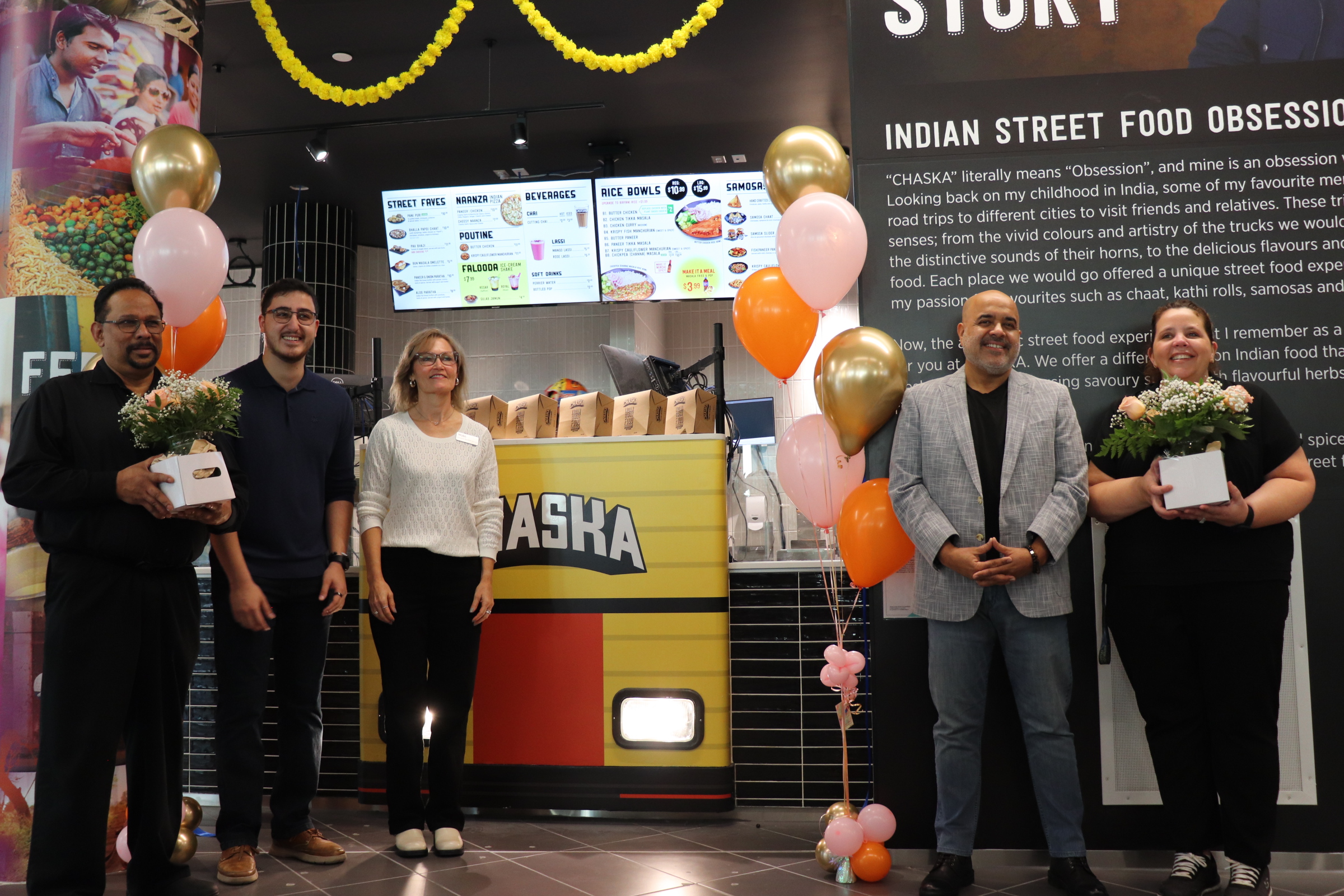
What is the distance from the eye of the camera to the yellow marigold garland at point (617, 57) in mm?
4418

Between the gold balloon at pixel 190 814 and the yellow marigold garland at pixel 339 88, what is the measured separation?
121 inches

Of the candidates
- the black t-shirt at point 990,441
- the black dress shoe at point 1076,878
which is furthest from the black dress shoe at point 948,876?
the black t-shirt at point 990,441

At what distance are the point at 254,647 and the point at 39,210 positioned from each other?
1.56 m

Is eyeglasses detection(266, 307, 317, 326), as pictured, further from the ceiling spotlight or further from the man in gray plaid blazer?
the ceiling spotlight

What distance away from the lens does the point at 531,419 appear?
4012mm

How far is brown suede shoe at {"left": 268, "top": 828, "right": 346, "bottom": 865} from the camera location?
3131 millimetres

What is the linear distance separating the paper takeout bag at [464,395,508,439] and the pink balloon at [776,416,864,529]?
1.35 metres

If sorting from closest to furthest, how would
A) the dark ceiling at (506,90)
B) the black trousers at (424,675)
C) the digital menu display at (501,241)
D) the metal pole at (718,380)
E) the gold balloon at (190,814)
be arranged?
the gold balloon at (190,814), the black trousers at (424,675), the metal pole at (718,380), the dark ceiling at (506,90), the digital menu display at (501,241)

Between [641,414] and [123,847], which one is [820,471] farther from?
[123,847]

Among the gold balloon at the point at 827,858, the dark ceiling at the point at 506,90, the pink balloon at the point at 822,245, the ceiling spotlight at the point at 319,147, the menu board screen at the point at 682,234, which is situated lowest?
the gold balloon at the point at 827,858

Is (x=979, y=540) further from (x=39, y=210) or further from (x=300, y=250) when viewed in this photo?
(x=300, y=250)

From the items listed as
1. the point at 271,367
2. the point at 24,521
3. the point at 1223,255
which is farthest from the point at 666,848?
the point at 1223,255

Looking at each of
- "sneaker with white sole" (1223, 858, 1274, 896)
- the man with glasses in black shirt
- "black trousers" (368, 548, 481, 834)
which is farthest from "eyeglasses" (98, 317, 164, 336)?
"sneaker with white sole" (1223, 858, 1274, 896)

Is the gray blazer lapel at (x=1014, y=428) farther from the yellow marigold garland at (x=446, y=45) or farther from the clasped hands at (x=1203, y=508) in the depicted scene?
the yellow marigold garland at (x=446, y=45)
